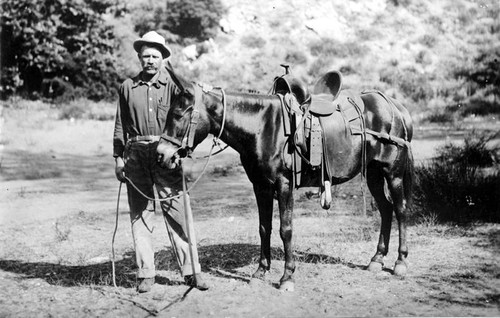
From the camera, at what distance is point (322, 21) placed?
85.0 ft

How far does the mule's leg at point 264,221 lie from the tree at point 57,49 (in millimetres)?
16767

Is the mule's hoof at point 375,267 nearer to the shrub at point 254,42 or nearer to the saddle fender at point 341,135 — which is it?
the saddle fender at point 341,135

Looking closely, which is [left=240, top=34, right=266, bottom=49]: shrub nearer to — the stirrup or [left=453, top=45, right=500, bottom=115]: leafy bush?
[left=453, top=45, right=500, bottom=115]: leafy bush

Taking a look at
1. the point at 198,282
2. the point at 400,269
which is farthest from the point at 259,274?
the point at 400,269

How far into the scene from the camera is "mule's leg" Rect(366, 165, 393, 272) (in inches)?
232

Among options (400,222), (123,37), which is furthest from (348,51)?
(400,222)

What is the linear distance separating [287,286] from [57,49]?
57.2 ft

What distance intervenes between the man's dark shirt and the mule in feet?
1.21

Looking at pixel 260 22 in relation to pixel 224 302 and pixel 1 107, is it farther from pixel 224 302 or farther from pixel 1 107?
pixel 224 302

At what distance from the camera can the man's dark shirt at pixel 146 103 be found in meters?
4.90

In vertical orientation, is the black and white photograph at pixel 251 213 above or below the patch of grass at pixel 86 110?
below

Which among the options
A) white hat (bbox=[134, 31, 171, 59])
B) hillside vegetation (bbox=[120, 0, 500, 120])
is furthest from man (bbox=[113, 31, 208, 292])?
hillside vegetation (bbox=[120, 0, 500, 120])

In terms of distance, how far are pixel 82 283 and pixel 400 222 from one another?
3447 mm

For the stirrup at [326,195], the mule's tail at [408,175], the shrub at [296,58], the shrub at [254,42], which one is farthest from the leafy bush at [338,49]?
the stirrup at [326,195]
